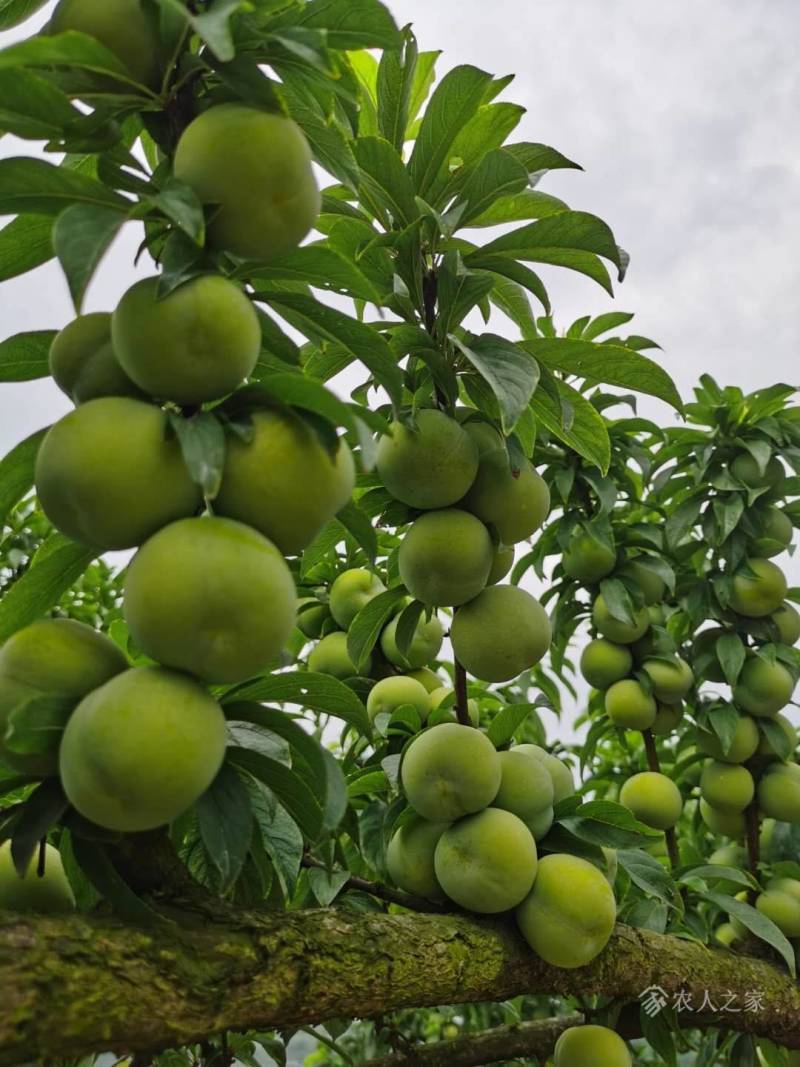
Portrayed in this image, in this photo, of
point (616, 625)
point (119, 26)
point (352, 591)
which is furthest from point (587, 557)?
point (119, 26)

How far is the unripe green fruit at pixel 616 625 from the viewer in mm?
2211

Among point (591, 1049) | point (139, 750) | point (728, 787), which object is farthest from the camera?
point (728, 787)

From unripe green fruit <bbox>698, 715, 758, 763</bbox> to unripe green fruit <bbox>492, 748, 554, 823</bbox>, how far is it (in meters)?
1.08

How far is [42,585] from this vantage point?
3.06 ft

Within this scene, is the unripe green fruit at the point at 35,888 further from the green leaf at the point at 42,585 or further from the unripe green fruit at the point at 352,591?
the unripe green fruit at the point at 352,591

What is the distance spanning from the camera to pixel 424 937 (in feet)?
3.48

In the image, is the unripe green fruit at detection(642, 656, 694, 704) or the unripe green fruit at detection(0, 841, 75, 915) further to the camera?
the unripe green fruit at detection(642, 656, 694, 704)

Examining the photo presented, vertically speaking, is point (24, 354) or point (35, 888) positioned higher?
point (24, 354)

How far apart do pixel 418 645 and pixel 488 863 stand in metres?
0.63

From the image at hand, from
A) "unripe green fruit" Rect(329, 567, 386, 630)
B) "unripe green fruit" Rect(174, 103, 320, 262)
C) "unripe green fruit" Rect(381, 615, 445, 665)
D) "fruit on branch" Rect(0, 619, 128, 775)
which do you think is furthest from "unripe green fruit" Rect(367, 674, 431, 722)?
"unripe green fruit" Rect(174, 103, 320, 262)

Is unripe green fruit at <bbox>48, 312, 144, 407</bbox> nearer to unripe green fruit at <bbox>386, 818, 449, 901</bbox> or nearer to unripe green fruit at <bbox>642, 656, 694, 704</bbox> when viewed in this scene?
unripe green fruit at <bbox>386, 818, 449, 901</bbox>

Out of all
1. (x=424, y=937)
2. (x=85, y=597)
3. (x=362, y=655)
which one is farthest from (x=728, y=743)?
(x=85, y=597)

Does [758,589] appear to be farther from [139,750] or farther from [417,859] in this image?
[139,750]

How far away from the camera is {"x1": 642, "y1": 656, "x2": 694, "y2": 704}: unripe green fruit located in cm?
220
